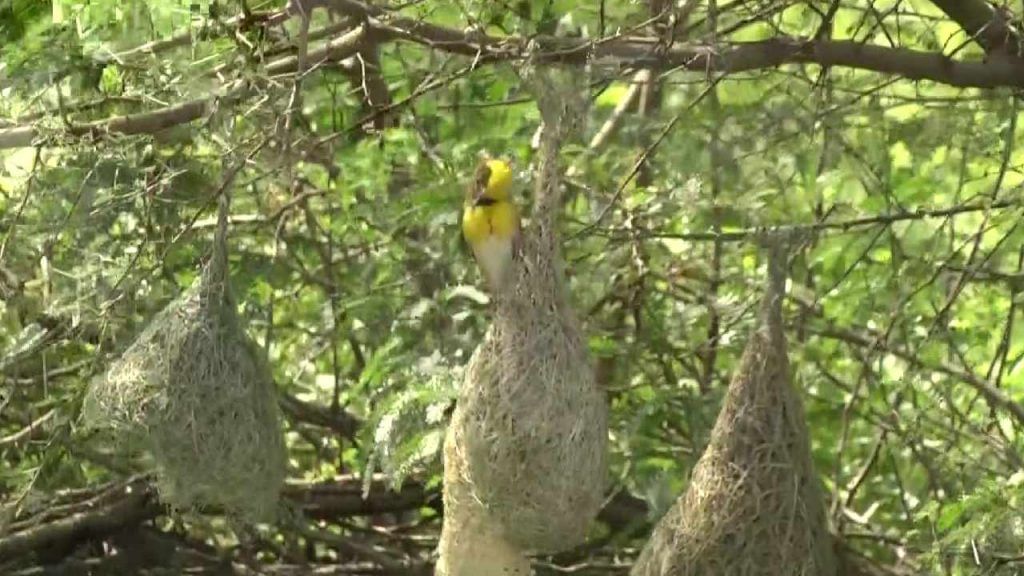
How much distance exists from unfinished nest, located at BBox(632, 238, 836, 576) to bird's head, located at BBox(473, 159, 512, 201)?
34 centimetres

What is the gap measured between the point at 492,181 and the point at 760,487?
50 cm

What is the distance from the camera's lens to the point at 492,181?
2.04 m

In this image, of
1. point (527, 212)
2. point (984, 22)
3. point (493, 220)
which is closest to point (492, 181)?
point (493, 220)

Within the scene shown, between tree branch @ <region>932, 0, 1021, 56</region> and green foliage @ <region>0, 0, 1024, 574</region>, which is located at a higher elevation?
tree branch @ <region>932, 0, 1021, 56</region>

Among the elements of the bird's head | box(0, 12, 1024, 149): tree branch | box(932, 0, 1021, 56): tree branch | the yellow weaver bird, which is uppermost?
box(932, 0, 1021, 56): tree branch

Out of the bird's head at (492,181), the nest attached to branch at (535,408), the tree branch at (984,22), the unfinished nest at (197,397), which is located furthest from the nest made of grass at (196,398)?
the tree branch at (984,22)

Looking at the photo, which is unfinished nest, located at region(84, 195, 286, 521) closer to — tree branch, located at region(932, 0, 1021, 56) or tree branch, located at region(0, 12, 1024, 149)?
tree branch, located at region(0, 12, 1024, 149)

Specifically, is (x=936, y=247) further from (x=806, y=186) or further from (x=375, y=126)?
(x=375, y=126)

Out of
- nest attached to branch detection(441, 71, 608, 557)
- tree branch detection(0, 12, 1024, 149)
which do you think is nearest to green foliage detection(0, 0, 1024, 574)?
tree branch detection(0, 12, 1024, 149)

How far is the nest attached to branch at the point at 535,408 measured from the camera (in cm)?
208

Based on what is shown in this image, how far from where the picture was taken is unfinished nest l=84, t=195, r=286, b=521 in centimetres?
232

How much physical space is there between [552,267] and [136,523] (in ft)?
5.16

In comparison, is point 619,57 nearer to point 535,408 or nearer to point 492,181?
point 492,181

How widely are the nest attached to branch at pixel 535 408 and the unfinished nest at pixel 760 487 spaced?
0.16 m
